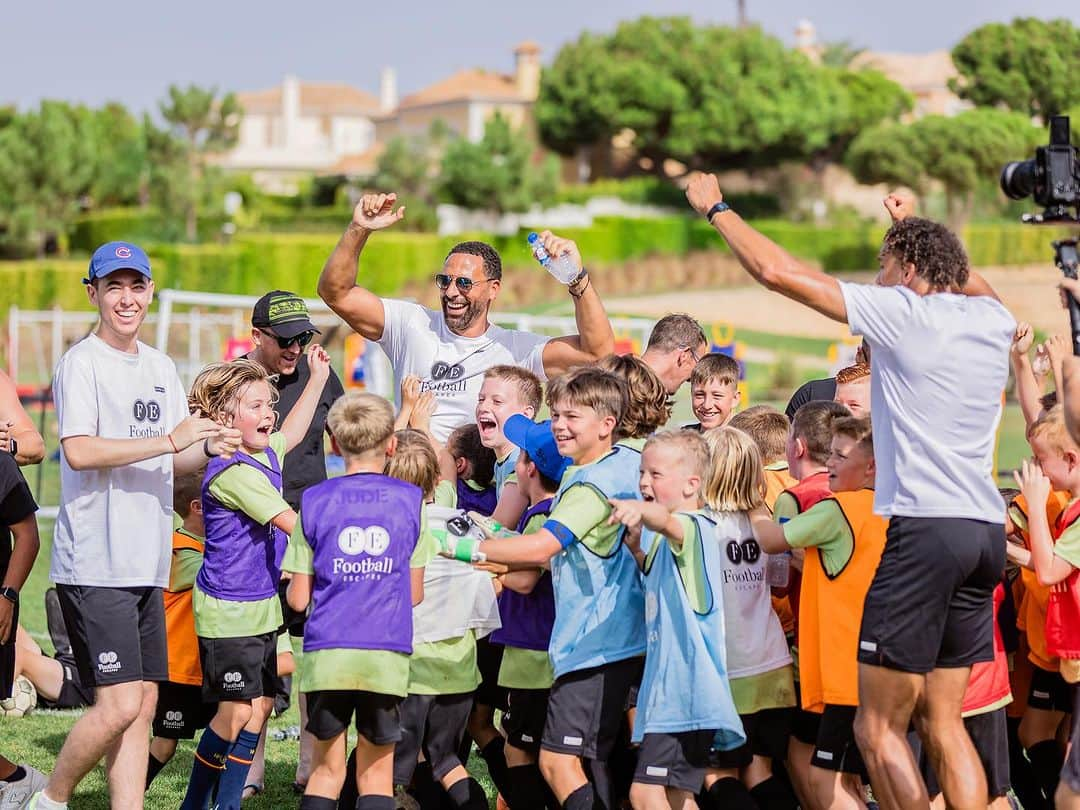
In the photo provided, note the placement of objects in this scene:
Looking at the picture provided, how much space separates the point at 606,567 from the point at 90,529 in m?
1.98

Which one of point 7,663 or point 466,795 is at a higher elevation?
point 7,663

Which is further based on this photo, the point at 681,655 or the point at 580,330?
the point at 580,330

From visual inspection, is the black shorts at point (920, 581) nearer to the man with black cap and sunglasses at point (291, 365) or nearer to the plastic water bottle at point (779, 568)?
the plastic water bottle at point (779, 568)

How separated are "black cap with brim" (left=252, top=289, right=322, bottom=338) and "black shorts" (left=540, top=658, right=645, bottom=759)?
2421 mm

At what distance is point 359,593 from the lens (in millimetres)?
4895

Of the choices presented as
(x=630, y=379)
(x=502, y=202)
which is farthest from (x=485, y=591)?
(x=502, y=202)

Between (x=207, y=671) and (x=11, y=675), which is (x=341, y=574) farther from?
(x=11, y=675)

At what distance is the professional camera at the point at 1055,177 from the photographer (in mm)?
4879

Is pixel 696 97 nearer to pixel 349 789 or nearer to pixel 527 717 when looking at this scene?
pixel 527 717

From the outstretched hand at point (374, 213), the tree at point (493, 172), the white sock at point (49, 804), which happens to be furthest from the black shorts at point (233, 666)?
the tree at point (493, 172)

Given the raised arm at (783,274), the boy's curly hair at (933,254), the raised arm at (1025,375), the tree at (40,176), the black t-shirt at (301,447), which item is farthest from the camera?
the tree at (40,176)

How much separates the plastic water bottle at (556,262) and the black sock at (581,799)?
82.6 inches

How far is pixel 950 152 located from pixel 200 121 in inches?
1221

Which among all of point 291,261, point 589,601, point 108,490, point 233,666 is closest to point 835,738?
point 589,601
